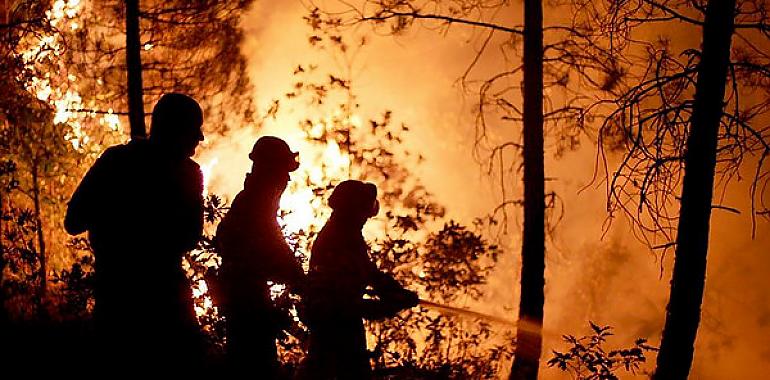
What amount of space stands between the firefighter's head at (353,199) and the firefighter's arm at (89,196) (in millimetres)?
1543

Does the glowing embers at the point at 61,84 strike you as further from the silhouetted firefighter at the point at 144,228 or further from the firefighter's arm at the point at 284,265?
→ the silhouetted firefighter at the point at 144,228

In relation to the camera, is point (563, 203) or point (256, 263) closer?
point (256, 263)

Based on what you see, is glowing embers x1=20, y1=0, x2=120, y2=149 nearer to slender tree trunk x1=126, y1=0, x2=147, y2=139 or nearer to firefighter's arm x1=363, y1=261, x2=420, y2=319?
slender tree trunk x1=126, y1=0, x2=147, y2=139

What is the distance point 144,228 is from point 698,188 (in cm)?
421

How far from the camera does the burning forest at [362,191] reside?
3.61 meters

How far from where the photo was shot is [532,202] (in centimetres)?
755

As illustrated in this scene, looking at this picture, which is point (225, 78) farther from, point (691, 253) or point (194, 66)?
point (691, 253)

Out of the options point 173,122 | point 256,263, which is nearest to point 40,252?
point 256,263

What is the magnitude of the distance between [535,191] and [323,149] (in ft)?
9.12

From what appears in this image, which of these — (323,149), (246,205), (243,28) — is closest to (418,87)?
(243,28)

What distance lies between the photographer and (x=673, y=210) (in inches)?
627

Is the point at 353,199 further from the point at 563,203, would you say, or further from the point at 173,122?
the point at 563,203

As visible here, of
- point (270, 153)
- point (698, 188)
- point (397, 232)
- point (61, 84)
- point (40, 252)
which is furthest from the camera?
point (61, 84)

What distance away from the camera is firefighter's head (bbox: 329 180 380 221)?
4422mm
